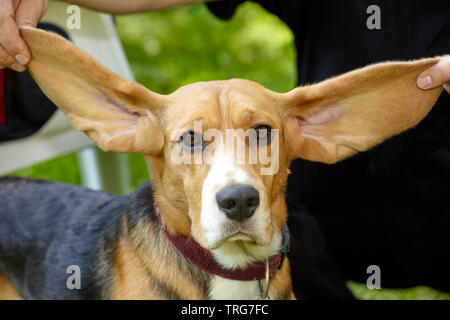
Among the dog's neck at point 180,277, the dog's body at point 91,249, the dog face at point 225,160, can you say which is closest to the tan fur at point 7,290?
the dog's body at point 91,249

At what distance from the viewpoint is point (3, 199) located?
3229 millimetres

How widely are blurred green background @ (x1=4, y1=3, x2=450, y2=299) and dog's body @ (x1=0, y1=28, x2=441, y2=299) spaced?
5015 millimetres

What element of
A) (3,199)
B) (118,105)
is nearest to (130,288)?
(118,105)

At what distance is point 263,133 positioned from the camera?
7.61 ft

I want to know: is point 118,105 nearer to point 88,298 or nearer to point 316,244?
point 88,298

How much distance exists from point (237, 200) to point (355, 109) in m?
0.82

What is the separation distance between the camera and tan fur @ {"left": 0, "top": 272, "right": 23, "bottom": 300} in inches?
126

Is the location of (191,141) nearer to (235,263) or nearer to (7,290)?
(235,263)

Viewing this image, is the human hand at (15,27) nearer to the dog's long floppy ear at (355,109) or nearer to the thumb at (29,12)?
the thumb at (29,12)

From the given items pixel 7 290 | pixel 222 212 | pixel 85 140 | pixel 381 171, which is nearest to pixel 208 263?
pixel 222 212

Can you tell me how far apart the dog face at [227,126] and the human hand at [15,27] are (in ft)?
0.18

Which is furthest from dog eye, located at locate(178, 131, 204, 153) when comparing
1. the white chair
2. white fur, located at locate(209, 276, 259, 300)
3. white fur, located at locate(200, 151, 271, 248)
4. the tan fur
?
the white chair

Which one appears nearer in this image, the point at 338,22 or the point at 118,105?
the point at 118,105
